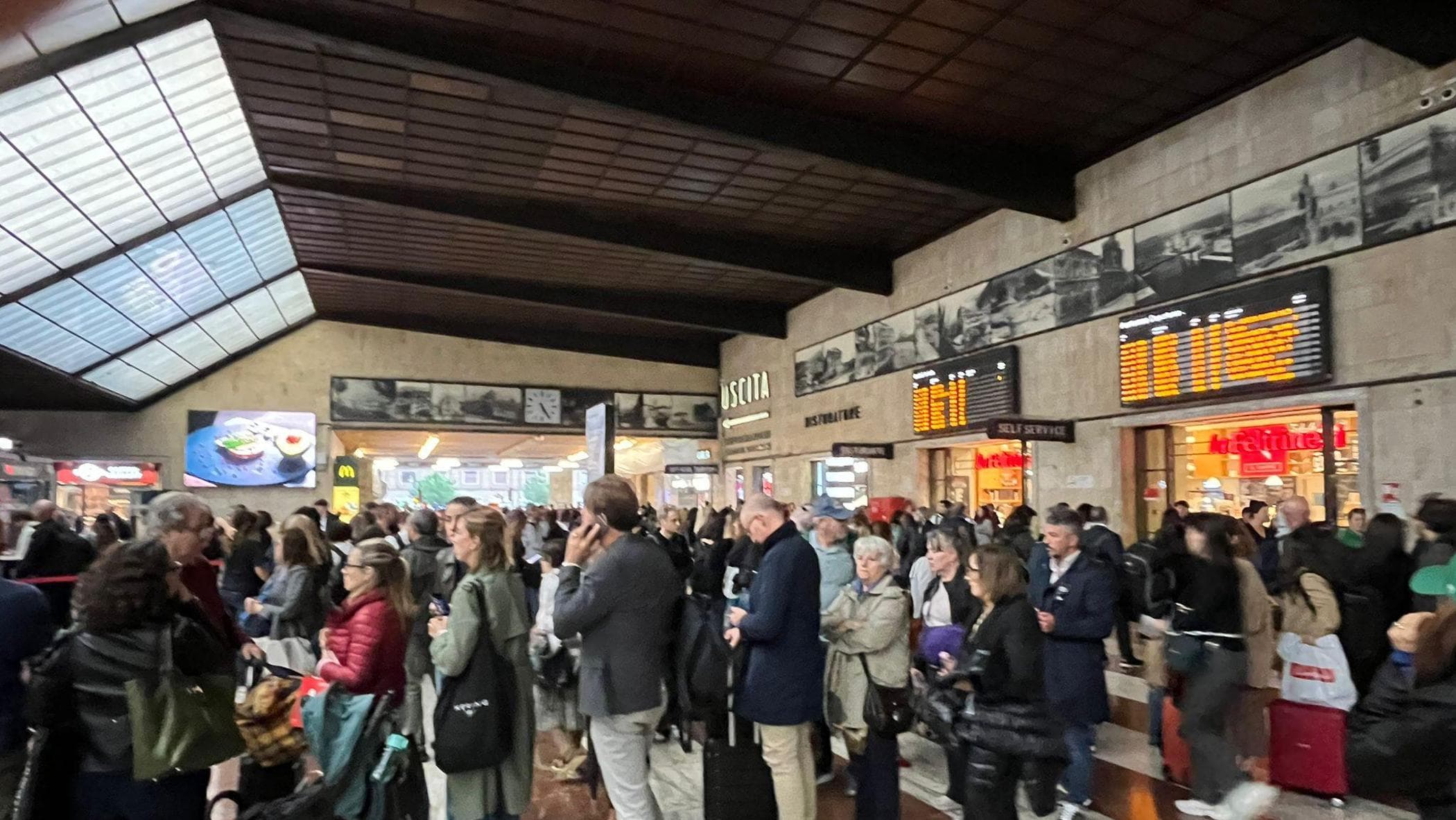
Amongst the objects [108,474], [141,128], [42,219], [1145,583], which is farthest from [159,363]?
[1145,583]

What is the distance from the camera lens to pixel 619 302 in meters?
20.9

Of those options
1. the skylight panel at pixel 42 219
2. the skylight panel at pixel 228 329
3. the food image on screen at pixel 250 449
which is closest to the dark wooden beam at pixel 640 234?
the skylight panel at pixel 42 219

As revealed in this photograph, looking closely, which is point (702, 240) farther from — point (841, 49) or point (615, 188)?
point (841, 49)

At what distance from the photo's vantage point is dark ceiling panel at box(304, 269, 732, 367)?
70.9 ft

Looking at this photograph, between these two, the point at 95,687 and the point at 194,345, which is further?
the point at 194,345

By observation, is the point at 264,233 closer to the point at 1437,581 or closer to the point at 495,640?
the point at 495,640

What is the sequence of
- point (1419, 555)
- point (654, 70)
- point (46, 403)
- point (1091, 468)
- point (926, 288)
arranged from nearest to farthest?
point (1419, 555) < point (654, 70) < point (1091, 468) < point (926, 288) < point (46, 403)

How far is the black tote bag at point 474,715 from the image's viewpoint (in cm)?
357

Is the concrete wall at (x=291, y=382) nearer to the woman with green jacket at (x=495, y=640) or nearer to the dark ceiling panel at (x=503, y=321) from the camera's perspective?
the dark ceiling panel at (x=503, y=321)

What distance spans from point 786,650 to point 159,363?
22277 mm

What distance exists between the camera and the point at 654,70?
10.5 m

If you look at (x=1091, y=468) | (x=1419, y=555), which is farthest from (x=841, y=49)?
(x=1419, y=555)

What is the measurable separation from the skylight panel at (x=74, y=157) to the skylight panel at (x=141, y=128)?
0.46 feet

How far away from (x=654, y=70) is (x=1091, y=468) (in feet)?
24.1
